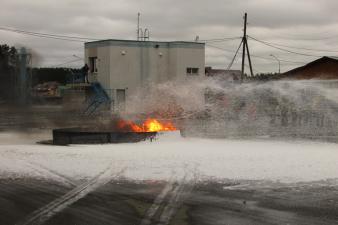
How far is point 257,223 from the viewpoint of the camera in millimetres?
7141

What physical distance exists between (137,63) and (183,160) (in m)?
29.1

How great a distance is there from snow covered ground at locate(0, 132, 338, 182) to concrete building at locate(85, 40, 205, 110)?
22535 mm

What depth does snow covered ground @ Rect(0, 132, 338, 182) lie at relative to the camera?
11.5 m

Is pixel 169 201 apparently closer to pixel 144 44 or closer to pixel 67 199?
pixel 67 199

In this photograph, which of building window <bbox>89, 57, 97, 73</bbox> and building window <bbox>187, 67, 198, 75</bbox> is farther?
building window <bbox>187, 67, 198, 75</bbox>

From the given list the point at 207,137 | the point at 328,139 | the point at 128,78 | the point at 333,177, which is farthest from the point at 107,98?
the point at 333,177

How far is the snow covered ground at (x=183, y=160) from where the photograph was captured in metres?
11.5

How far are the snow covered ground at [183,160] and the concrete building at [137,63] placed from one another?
22535 mm

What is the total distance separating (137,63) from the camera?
42.3 meters

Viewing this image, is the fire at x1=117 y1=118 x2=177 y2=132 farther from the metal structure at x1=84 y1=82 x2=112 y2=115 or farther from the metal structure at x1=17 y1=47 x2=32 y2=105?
the metal structure at x1=84 y1=82 x2=112 y2=115

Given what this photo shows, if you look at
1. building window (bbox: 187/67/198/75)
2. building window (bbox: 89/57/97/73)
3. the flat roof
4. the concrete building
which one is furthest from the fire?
building window (bbox: 187/67/198/75)

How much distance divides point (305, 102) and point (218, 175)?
1161 centimetres

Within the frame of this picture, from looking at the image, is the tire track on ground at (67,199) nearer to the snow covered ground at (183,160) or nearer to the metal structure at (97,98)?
the snow covered ground at (183,160)

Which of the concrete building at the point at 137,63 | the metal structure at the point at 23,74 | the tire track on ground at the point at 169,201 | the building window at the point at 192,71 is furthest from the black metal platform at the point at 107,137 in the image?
the building window at the point at 192,71
